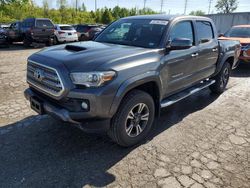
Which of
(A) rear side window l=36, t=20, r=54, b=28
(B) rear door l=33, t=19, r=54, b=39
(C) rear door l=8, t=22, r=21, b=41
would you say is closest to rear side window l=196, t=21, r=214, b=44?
(B) rear door l=33, t=19, r=54, b=39

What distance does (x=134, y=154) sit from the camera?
11.7ft

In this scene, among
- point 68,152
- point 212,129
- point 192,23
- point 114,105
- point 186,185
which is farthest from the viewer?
point 192,23

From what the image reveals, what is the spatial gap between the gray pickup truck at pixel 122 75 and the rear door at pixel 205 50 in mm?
25

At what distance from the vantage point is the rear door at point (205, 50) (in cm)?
499

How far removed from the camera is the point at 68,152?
357 cm

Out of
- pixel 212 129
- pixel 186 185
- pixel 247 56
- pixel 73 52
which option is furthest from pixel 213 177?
pixel 247 56

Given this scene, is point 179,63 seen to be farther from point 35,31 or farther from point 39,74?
point 35,31

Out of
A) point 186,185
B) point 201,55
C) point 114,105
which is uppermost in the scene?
point 201,55

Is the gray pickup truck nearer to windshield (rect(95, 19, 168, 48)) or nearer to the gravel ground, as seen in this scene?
windshield (rect(95, 19, 168, 48))

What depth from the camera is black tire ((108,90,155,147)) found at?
3.39 metres

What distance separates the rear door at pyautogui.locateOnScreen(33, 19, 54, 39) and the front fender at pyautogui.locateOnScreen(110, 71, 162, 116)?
1393 centimetres

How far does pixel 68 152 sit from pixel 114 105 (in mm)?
1041

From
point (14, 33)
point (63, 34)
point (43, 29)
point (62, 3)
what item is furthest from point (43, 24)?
point (62, 3)

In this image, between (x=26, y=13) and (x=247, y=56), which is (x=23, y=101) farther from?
(x=26, y=13)
